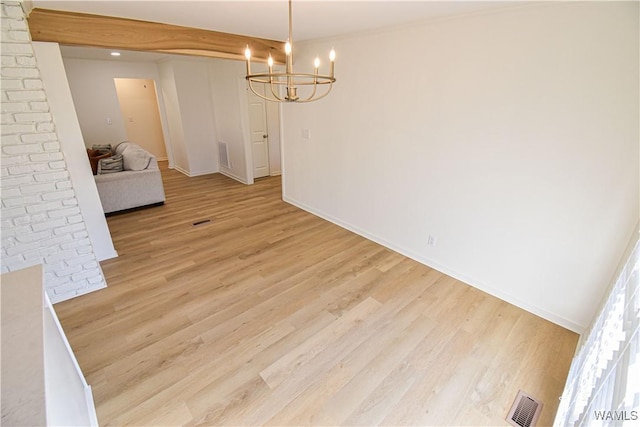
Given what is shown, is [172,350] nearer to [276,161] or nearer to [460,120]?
[460,120]

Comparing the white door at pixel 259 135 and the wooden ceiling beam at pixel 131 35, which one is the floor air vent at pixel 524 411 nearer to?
the wooden ceiling beam at pixel 131 35

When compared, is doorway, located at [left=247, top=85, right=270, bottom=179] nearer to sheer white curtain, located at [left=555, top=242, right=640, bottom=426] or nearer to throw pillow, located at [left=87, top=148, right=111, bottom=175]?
throw pillow, located at [left=87, top=148, right=111, bottom=175]

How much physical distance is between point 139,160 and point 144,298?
110 inches

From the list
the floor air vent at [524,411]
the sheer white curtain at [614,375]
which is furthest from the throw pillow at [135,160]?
the sheer white curtain at [614,375]

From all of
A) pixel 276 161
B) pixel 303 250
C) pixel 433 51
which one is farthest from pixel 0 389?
pixel 276 161

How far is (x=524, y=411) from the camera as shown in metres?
1.69

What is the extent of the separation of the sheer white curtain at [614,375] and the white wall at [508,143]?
31.2 inches

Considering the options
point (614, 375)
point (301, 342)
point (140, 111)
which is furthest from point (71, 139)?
point (140, 111)

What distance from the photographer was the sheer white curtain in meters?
0.85

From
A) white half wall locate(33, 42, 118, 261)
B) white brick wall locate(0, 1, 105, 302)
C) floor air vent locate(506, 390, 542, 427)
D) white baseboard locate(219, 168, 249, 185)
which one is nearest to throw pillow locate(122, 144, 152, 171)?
white half wall locate(33, 42, 118, 261)

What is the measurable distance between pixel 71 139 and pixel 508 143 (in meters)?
3.86

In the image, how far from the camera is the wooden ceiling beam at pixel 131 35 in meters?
2.35

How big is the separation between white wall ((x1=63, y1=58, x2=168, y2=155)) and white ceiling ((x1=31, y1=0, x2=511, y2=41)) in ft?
13.7

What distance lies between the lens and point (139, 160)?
4.49m
